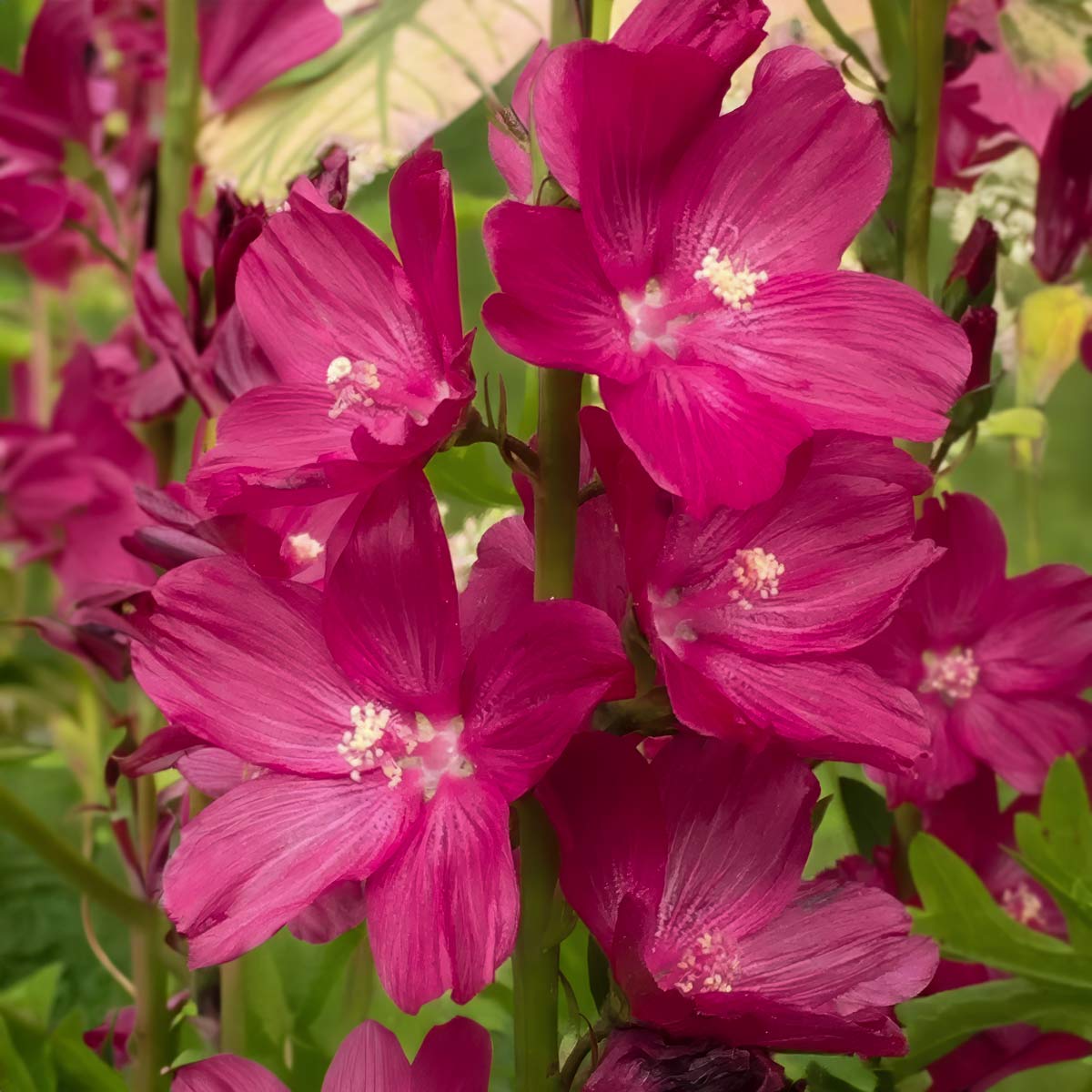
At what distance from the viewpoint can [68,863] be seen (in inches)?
16.7

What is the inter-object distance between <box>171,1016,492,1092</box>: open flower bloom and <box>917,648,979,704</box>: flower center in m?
→ 0.22

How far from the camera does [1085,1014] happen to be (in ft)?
1.40

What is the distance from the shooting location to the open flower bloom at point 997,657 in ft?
1.58

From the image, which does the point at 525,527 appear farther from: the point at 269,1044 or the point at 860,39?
the point at 860,39

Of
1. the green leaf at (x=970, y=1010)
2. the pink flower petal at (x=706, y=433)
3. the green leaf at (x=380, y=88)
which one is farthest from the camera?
the green leaf at (x=380, y=88)

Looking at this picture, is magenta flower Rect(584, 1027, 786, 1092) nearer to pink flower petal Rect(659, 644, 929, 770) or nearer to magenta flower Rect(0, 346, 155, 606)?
pink flower petal Rect(659, 644, 929, 770)

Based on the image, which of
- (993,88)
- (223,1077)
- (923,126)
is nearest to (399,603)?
(223,1077)

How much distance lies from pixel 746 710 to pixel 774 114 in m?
0.13

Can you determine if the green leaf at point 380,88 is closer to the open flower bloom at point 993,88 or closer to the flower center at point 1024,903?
the open flower bloom at point 993,88

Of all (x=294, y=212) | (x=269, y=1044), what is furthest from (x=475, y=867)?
(x=269, y=1044)

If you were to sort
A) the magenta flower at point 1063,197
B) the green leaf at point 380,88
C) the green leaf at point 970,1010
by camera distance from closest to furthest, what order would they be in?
the green leaf at point 970,1010 → the magenta flower at point 1063,197 → the green leaf at point 380,88

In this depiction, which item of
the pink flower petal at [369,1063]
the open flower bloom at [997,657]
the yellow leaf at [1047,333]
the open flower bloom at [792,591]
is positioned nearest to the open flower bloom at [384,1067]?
the pink flower petal at [369,1063]

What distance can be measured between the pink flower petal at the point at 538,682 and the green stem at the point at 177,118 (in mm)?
327

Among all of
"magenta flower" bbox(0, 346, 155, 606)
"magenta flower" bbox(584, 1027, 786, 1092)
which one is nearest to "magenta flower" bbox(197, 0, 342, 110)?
"magenta flower" bbox(0, 346, 155, 606)
